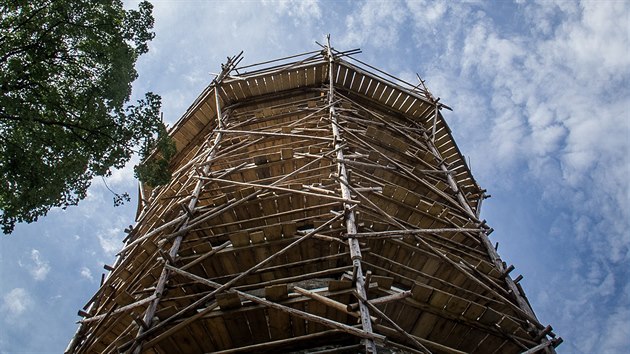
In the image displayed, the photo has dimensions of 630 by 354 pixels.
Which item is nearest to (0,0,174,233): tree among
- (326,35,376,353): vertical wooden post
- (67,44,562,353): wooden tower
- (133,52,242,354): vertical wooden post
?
(133,52,242,354): vertical wooden post

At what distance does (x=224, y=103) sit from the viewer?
1650 cm

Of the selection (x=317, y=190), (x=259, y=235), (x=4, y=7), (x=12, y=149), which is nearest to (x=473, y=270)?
(x=317, y=190)

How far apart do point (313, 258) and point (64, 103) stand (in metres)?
4.77

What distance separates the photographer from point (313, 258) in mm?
8695

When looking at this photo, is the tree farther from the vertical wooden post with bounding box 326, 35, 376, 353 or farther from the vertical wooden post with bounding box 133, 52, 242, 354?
the vertical wooden post with bounding box 326, 35, 376, 353

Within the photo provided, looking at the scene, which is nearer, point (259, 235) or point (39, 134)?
point (39, 134)

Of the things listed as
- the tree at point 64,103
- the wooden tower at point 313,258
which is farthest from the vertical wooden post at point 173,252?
the tree at point 64,103

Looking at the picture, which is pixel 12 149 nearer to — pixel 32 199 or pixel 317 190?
pixel 32 199

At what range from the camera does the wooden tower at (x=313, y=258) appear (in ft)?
23.0

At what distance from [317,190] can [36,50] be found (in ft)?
17.5

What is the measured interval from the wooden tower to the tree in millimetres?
1862

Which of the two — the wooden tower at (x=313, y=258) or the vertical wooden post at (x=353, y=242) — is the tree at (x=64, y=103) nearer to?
the wooden tower at (x=313, y=258)

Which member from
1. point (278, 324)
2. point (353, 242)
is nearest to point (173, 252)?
point (278, 324)

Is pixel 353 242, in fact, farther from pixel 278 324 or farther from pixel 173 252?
pixel 173 252
